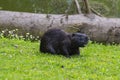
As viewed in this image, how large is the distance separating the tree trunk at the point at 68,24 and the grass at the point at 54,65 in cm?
187

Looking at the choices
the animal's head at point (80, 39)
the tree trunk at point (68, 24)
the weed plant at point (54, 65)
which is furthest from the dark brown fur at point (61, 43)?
the tree trunk at point (68, 24)

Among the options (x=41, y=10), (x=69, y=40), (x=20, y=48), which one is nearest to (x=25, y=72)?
(x=69, y=40)

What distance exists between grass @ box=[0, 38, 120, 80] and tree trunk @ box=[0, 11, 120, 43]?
1.87m

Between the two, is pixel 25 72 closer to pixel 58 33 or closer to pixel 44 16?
pixel 58 33

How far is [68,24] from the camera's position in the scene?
1231 cm

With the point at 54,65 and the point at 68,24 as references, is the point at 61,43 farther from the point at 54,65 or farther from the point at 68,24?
the point at 68,24

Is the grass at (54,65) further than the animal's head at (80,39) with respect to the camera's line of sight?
No

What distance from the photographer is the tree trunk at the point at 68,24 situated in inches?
482

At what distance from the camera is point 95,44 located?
11664 mm

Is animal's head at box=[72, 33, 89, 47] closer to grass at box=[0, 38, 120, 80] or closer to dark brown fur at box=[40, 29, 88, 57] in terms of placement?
dark brown fur at box=[40, 29, 88, 57]

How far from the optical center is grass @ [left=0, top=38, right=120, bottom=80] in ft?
23.0

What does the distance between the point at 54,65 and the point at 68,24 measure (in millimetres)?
4484

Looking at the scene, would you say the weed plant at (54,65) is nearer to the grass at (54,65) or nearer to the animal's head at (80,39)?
the grass at (54,65)

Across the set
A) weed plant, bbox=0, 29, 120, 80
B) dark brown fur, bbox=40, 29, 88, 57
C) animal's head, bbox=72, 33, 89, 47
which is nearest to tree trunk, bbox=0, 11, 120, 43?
weed plant, bbox=0, 29, 120, 80
